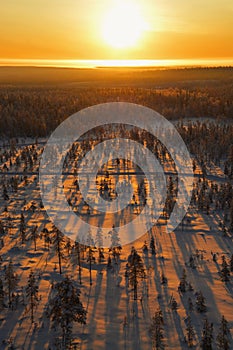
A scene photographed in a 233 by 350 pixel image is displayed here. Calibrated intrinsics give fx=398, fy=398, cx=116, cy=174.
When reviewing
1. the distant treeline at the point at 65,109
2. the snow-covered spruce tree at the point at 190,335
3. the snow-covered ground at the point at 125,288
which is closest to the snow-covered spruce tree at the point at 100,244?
the snow-covered ground at the point at 125,288

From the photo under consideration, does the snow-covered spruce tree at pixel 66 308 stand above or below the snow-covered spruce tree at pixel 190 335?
above

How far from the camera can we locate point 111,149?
5041cm

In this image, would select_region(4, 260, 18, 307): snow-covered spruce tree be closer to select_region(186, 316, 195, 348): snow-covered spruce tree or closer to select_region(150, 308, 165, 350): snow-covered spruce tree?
select_region(150, 308, 165, 350): snow-covered spruce tree

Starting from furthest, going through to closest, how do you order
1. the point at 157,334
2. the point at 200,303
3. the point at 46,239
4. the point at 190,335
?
the point at 46,239, the point at 200,303, the point at 190,335, the point at 157,334

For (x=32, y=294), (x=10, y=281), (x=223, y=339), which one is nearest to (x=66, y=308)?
(x=32, y=294)

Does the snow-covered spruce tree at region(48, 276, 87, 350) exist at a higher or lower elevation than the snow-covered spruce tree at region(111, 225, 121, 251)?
lower

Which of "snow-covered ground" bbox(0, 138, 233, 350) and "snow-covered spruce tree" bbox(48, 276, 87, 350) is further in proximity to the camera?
"snow-covered ground" bbox(0, 138, 233, 350)

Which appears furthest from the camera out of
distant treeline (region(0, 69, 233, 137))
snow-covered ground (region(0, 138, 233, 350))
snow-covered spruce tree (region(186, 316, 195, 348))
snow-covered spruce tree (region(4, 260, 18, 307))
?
distant treeline (region(0, 69, 233, 137))

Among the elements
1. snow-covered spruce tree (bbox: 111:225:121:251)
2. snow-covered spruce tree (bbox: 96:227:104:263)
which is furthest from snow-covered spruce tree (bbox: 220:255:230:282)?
snow-covered spruce tree (bbox: 96:227:104:263)

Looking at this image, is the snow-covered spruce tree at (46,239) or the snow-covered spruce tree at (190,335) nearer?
the snow-covered spruce tree at (190,335)

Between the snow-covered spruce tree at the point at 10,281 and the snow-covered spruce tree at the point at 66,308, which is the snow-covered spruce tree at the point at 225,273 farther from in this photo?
the snow-covered spruce tree at the point at 10,281

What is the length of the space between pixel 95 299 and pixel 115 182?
1903 cm

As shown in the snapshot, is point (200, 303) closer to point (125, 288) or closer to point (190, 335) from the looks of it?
point (190, 335)

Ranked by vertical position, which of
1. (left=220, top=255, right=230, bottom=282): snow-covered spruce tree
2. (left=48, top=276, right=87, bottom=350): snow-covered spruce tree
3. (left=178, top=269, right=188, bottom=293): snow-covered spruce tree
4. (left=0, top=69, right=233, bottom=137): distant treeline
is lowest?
(left=48, top=276, right=87, bottom=350): snow-covered spruce tree
